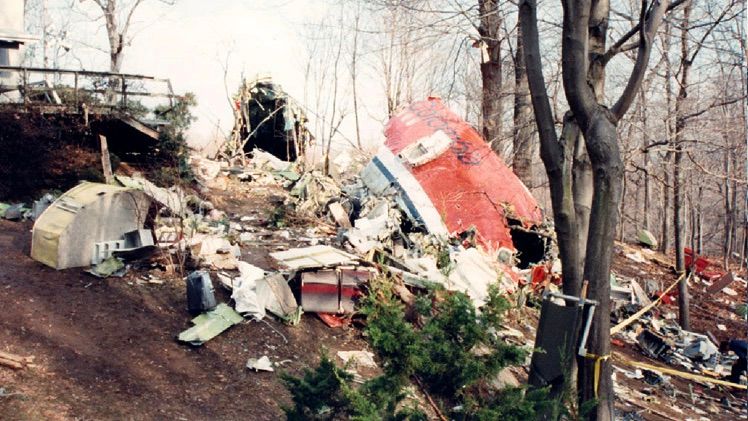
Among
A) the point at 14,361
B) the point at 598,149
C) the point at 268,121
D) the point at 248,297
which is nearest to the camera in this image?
the point at 598,149

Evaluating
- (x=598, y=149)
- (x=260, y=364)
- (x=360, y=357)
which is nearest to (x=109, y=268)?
(x=260, y=364)

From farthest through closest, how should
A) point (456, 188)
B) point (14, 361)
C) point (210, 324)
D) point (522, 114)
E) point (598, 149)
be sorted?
1. point (522, 114)
2. point (456, 188)
3. point (210, 324)
4. point (14, 361)
5. point (598, 149)

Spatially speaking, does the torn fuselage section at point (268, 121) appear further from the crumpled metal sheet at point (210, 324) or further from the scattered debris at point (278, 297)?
the crumpled metal sheet at point (210, 324)

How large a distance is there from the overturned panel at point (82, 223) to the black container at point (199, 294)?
178 centimetres

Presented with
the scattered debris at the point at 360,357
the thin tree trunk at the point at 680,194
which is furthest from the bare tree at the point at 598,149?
the thin tree trunk at the point at 680,194

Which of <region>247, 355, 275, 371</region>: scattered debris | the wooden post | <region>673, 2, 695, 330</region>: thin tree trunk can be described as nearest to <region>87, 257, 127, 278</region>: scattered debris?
<region>247, 355, 275, 371</region>: scattered debris

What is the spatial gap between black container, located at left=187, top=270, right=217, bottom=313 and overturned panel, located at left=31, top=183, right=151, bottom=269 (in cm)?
178

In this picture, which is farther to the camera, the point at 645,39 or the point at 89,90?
the point at 89,90

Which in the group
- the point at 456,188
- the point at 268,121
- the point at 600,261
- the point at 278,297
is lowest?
the point at 278,297

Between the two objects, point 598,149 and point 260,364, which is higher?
point 598,149

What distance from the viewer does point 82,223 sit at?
8.02 meters

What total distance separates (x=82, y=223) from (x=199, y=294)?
2.00 metres

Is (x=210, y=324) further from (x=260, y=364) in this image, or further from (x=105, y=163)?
(x=105, y=163)

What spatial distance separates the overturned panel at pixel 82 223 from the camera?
312 inches
